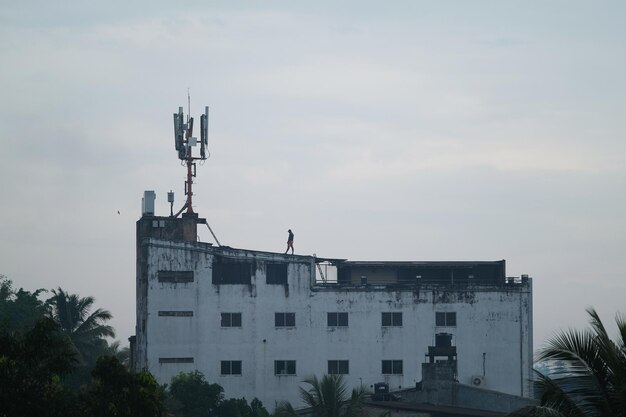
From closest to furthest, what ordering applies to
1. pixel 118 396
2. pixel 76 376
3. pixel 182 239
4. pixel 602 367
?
1. pixel 602 367
2. pixel 118 396
3. pixel 76 376
4. pixel 182 239

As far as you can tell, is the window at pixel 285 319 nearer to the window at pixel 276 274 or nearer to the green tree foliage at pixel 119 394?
the window at pixel 276 274

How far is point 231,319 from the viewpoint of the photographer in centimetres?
8519

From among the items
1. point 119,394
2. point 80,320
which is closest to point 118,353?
point 80,320

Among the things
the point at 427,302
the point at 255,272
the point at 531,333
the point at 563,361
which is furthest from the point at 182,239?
the point at 563,361

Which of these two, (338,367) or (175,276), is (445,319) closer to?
(338,367)

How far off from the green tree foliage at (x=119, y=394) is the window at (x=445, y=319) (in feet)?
169

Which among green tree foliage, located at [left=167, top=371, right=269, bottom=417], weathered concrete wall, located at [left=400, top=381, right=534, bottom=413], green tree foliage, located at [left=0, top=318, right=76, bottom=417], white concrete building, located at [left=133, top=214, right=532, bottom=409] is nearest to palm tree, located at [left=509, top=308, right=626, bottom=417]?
green tree foliage, located at [left=0, top=318, right=76, bottom=417]

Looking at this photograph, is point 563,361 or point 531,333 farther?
point 531,333

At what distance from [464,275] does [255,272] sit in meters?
15.4

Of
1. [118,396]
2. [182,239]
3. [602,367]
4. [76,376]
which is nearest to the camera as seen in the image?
[602,367]

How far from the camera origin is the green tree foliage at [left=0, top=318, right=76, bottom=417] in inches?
1264

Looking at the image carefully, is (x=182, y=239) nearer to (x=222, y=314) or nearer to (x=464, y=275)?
(x=222, y=314)

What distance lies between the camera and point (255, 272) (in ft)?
281

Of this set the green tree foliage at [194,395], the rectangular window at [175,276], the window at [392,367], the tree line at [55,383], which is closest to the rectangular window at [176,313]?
the rectangular window at [175,276]
